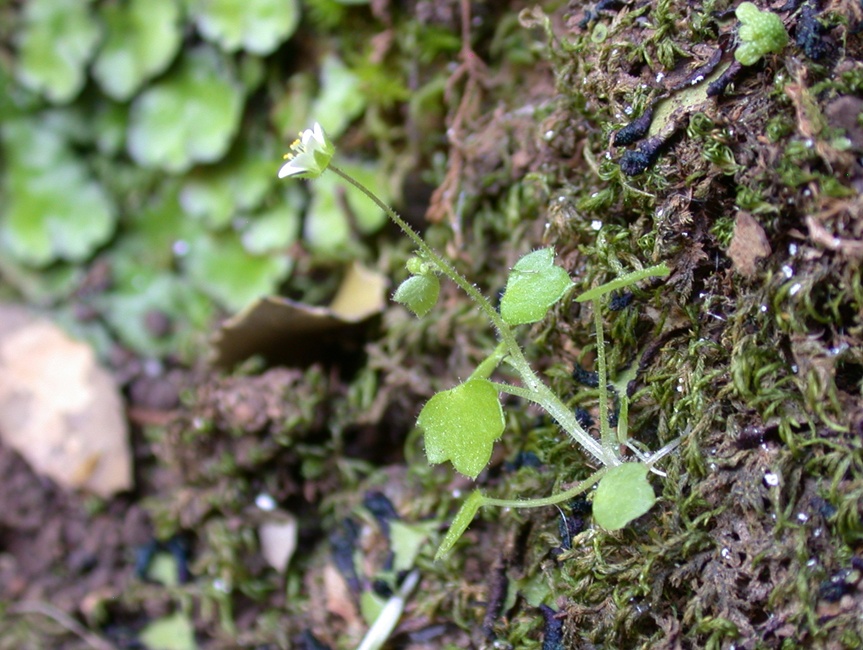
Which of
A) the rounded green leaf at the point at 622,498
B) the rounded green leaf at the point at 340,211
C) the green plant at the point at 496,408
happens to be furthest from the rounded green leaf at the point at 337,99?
the rounded green leaf at the point at 622,498

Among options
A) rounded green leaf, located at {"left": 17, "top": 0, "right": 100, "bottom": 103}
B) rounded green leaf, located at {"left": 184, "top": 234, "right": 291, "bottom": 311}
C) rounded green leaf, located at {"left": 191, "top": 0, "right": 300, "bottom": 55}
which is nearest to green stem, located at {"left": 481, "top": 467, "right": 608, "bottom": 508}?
rounded green leaf, located at {"left": 184, "top": 234, "right": 291, "bottom": 311}

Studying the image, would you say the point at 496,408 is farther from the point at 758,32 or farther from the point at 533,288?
the point at 758,32

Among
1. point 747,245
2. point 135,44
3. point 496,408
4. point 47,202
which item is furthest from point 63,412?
point 747,245

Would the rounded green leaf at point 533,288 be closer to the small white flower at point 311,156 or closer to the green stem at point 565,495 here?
the green stem at point 565,495

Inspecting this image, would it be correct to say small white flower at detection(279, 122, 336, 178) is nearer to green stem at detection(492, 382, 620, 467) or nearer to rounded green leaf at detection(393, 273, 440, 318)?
rounded green leaf at detection(393, 273, 440, 318)

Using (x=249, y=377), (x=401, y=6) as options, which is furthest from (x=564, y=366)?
(x=401, y=6)

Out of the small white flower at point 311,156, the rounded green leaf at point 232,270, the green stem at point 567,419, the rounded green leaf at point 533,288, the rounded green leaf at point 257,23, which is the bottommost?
the rounded green leaf at point 232,270
